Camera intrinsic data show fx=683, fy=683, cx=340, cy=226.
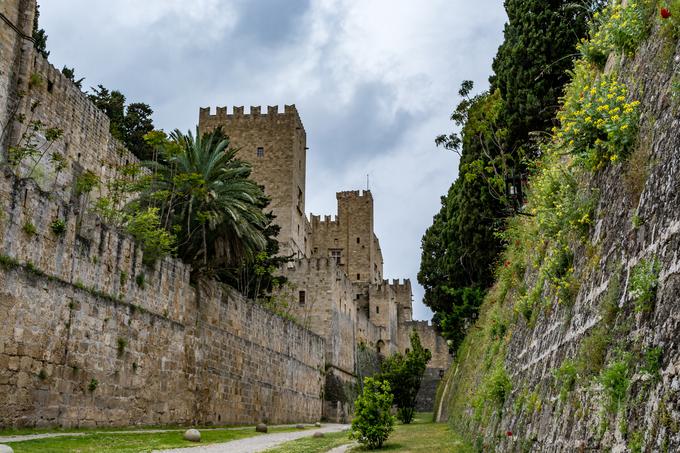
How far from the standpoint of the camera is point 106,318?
15117 millimetres

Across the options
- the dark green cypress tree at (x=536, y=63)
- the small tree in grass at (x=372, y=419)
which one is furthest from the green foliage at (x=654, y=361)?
the dark green cypress tree at (x=536, y=63)

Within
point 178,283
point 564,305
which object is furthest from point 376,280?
point 564,305

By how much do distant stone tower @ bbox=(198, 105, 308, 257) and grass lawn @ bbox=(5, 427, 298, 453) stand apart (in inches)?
1373

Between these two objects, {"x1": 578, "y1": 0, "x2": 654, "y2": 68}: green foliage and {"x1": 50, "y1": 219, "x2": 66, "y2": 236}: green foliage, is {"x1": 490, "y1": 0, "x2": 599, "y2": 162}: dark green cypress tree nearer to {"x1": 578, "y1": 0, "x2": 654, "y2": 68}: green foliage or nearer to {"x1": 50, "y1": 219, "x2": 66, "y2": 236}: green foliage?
{"x1": 578, "y1": 0, "x2": 654, "y2": 68}: green foliage

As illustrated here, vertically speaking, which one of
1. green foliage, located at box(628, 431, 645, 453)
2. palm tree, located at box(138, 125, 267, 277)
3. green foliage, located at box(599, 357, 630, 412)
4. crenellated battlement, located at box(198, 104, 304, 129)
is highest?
crenellated battlement, located at box(198, 104, 304, 129)

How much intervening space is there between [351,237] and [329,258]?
27.3 meters

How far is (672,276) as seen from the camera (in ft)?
11.3

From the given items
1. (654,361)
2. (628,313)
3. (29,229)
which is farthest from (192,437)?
(654,361)

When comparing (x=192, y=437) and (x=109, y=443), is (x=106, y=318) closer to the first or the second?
(x=192, y=437)

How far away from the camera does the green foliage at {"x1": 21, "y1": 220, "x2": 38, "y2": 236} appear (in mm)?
12727

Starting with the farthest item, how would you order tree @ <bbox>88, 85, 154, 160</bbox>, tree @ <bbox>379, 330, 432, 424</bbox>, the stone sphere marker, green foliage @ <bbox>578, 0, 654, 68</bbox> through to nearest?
tree @ <bbox>88, 85, 154, 160</bbox> < tree @ <bbox>379, 330, 432, 424</bbox> < the stone sphere marker < green foliage @ <bbox>578, 0, 654, 68</bbox>

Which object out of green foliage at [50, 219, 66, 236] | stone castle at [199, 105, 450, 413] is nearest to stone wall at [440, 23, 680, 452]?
green foliage at [50, 219, 66, 236]

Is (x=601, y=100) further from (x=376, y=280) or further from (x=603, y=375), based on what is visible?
(x=376, y=280)

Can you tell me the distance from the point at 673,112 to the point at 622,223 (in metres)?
0.90
